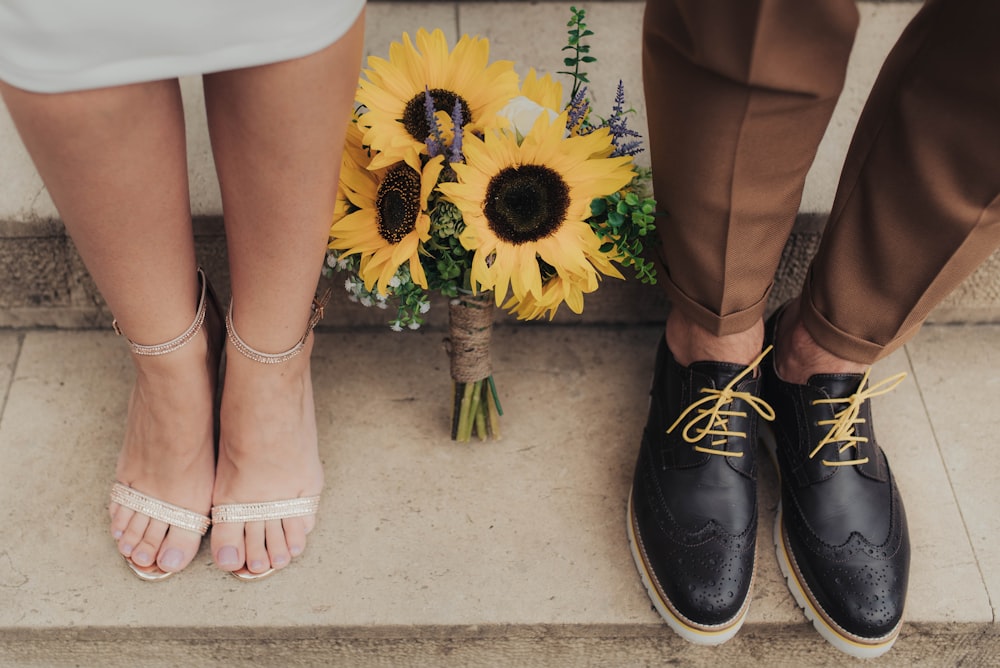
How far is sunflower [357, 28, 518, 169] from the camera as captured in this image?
937 mm

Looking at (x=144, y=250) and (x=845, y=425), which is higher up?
(x=144, y=250)

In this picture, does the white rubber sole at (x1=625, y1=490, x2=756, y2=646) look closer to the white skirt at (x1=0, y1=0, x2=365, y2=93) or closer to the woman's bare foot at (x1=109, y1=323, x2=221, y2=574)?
the woman's bare foot at (x1=109, y1=323, x2=221, y2=574)

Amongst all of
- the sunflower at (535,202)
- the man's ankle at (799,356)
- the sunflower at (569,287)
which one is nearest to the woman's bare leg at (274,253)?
the sunflower at (535,202)

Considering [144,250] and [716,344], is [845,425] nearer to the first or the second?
[716,344]

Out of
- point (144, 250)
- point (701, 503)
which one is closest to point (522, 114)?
point (144, 250)

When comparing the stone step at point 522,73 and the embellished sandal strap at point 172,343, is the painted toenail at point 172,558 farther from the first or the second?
the stone step at point 522,73

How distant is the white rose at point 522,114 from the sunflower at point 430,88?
0.02m

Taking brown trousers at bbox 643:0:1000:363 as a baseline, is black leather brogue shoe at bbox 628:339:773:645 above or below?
below

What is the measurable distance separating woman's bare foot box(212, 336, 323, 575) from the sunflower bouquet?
0.21m

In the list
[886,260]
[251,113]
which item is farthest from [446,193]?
[886,260]

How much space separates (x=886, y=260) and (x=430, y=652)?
2.67 ft

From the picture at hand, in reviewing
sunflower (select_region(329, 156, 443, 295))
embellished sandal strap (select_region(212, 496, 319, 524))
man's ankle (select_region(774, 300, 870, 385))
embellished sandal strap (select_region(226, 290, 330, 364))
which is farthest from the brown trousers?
embellished sandal strap (select_region(212, 496, 319, 524))

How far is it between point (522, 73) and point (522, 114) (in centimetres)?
57

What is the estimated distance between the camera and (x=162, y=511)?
111 cm
